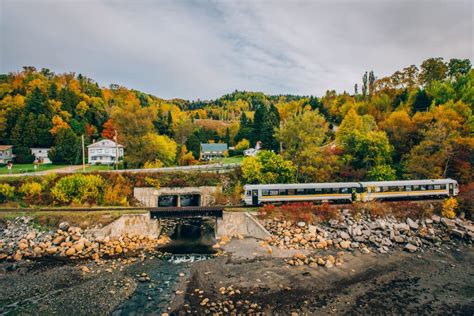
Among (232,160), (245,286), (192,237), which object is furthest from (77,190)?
(232,160)

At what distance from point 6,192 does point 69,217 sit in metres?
11.2

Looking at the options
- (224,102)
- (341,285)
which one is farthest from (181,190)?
(224,102)

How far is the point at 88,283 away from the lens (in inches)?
746

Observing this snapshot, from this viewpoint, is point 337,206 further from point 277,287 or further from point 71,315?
point 71,315

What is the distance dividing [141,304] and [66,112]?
62228 millimetres

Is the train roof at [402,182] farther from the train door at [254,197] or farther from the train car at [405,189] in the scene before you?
the train door at [254,197]

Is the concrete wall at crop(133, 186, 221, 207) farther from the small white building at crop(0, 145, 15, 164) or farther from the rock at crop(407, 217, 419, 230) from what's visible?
the small white building at crop(0, 145, 15, 164)

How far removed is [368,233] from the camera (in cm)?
2719

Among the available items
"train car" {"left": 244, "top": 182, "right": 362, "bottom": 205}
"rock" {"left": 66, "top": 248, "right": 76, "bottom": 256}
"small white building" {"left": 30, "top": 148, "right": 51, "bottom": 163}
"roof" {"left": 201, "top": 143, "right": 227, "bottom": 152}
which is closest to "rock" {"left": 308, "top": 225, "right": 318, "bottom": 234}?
"train car" {"left": 244, "top": 182, "right": 362, "bottom": 205}

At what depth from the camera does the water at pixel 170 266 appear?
16.7 m

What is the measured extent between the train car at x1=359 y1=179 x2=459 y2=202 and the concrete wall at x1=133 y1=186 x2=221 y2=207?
59.1ft

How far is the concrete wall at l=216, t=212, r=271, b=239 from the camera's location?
28.3 m

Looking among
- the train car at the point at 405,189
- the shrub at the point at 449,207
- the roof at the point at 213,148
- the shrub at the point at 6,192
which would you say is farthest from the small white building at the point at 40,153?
the shrub at the point at 449,207

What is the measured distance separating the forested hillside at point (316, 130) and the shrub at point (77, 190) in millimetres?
10644
